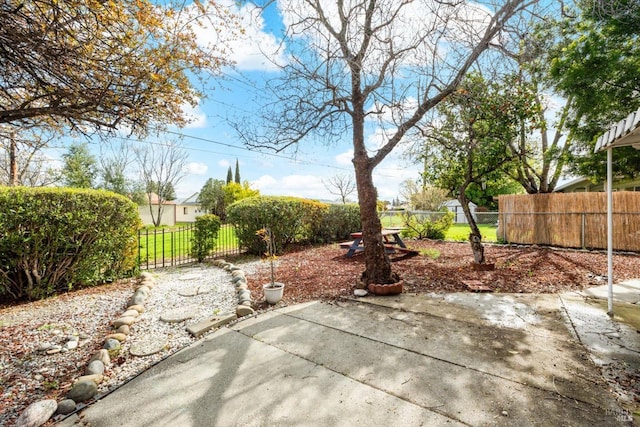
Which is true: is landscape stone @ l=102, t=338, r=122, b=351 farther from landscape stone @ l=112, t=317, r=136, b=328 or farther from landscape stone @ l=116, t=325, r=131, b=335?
landscape stone @ l=112, t=317, r=136, b=328

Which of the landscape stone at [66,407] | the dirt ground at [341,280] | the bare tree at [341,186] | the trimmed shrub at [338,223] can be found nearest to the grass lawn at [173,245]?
the dirt ground at [341,280]

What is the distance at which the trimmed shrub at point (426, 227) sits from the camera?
447 inches

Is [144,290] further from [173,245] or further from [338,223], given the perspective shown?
[338,223]

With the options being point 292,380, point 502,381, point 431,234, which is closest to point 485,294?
point 502,381

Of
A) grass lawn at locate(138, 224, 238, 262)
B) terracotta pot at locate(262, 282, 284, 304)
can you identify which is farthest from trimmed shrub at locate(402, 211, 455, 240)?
terracotta pot at locate(262, 282, 284, 304)

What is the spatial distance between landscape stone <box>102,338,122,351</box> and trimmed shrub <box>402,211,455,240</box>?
10328 mm

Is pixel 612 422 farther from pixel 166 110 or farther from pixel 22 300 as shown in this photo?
pixel 22 300

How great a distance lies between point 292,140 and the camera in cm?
512

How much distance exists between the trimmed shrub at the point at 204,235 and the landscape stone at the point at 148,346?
469cm

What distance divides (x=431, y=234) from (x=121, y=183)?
23824 millimetres

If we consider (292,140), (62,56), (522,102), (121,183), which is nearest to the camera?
(62,56)

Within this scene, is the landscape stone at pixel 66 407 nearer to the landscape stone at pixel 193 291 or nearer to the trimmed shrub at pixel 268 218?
the landscape stone at pixel 193 291

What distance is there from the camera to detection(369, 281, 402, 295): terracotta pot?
14.6 feet

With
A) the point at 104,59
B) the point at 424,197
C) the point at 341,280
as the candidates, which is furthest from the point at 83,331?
the point at 424,197
